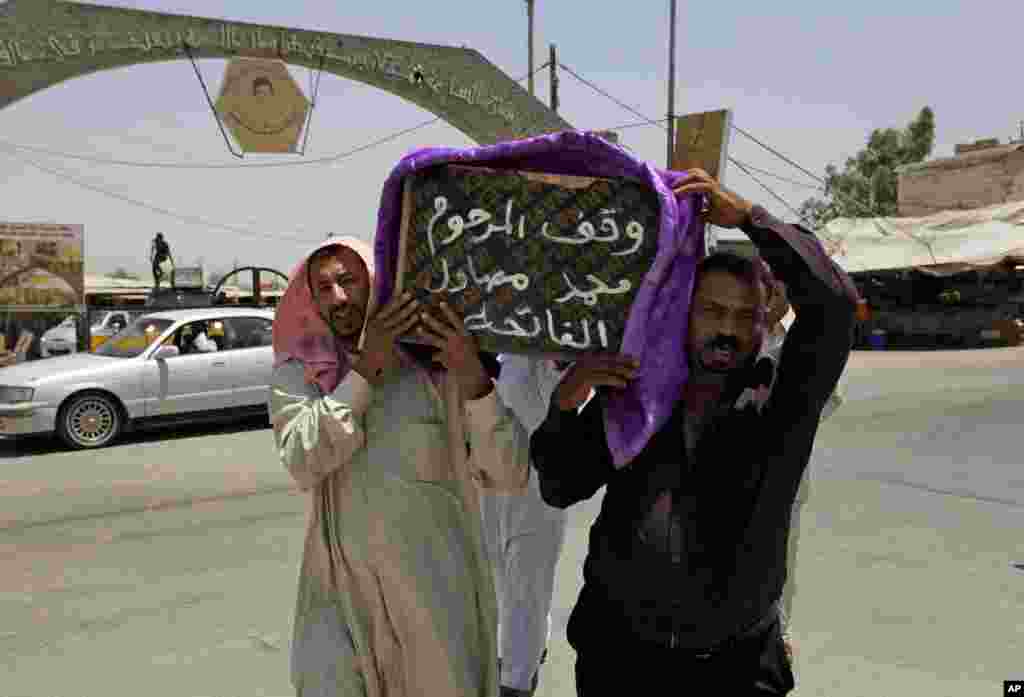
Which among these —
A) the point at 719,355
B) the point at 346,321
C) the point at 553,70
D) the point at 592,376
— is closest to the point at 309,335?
the point at 346,321

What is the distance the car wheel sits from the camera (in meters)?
9.66

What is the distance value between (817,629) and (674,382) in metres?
2.86

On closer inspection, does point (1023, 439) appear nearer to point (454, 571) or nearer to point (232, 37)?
point (454, 571)

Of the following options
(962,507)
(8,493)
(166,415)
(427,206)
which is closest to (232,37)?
(166,415)

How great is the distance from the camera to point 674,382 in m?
1.86

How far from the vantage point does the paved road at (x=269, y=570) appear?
385 centimetres

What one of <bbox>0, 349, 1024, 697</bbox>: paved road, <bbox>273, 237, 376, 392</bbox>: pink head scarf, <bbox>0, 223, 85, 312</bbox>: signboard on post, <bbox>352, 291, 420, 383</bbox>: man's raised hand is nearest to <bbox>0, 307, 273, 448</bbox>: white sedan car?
<bbox>0, 349, 1024, 697</bbox>: paved road

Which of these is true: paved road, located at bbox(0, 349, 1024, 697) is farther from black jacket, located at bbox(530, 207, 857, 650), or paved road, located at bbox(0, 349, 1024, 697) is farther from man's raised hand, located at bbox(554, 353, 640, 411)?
man's raised hand, located at bbox(554, 353, 640, 411)

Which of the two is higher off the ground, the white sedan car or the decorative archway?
the decorative archway

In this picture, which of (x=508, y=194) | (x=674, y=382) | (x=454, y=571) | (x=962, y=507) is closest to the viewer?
(x=674, y=382)

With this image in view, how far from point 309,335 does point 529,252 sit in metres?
0.58

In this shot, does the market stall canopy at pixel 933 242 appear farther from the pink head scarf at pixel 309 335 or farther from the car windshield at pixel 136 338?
the pink head scarf at pixel 309 335

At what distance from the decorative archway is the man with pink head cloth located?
10886 millimetres

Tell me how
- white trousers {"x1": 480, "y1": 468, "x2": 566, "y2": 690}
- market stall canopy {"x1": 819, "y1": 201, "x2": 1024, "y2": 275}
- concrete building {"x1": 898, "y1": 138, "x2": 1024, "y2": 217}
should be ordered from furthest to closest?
1. concrete building {"x1": 898, "y1": 138, "x2": 1024, "y2": 217}
2. market stall canopy {"x1": 819, "y1": 201, "x2": 1024, "y2": 275}
3. white trousers {"x1": 480, "y1": 468, "x2": 566, "y2": 690}
